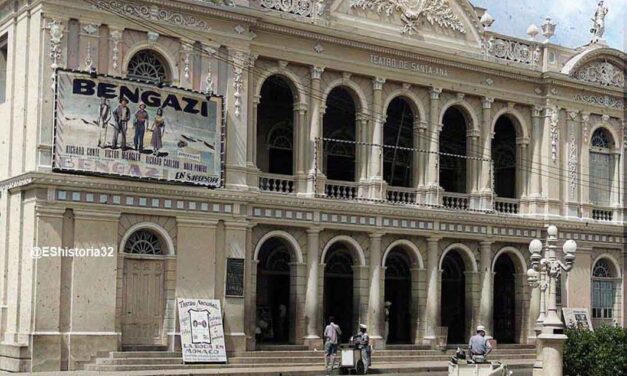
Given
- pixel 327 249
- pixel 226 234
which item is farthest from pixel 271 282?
pixel 226 234

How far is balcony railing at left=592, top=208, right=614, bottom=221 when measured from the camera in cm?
4334

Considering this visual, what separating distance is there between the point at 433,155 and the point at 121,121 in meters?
11.8

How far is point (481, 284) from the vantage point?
3994cm

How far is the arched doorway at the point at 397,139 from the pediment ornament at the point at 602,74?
725 cm

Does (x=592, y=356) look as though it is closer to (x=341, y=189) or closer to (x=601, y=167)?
(x=341, y=189)

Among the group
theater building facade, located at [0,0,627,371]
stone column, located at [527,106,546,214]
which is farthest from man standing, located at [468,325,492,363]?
stone column, located at [527,106,546,214]

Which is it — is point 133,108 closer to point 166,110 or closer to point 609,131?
point 166,110

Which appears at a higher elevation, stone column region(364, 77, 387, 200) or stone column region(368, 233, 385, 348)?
stone column region(364, 77, 387, 200)

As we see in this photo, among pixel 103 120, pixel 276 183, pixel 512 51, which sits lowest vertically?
pixel 276 183

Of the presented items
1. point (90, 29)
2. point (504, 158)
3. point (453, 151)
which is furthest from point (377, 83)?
point (90, 29)

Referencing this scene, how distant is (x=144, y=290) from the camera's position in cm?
3209

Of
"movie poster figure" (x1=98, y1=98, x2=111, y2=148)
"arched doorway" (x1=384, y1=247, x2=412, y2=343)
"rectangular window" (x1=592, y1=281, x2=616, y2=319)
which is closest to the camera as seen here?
"movie poster figure" (x1=98, y1=98, x2=111, y2=148)

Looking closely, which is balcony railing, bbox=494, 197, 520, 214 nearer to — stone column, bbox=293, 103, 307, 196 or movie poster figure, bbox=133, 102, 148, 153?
stone column, bbox=293, 103, 307, 196

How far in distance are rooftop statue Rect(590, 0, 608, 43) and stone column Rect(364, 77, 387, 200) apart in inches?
421
